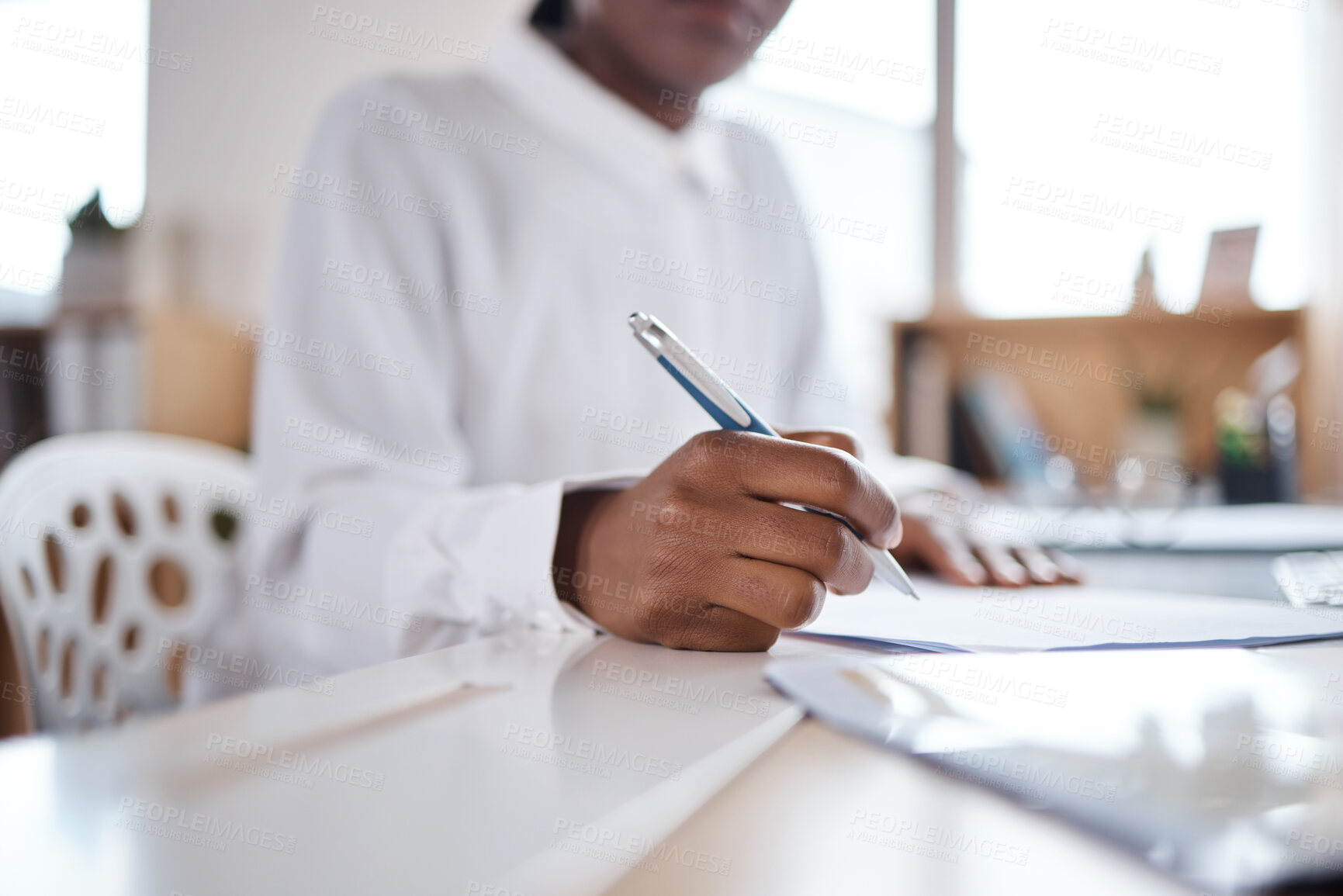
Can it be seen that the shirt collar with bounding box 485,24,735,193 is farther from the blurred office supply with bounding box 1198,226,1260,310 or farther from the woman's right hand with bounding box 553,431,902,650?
the blurred office supply with bounding box 1198,226,1260,310

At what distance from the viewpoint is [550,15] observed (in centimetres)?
117

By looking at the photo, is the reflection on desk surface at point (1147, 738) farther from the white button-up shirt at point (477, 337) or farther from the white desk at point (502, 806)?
the white button-up shirt at point (477, 337)

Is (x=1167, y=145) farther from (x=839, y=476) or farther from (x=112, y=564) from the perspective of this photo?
(x=112, y=564)

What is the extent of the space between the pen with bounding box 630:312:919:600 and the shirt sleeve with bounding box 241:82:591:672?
125 millimetres

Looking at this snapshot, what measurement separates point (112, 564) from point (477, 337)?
1.54ft

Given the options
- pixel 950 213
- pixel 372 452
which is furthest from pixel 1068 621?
pixel 950 213

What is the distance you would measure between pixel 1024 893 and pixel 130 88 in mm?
2978

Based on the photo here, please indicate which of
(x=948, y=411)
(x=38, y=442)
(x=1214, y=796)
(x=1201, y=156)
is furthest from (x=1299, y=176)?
(x=38, y=442)

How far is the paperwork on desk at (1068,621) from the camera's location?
0.42m

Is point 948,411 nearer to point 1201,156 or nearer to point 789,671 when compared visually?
point 1201,156

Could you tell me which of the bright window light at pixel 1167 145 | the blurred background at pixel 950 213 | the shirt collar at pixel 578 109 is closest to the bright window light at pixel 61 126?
the blurred background at pixel 950 213

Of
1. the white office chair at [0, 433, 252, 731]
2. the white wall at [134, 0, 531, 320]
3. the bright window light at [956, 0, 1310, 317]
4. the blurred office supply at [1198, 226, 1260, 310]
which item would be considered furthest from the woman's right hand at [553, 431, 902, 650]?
the white wall at [134, 0, 531, 320]

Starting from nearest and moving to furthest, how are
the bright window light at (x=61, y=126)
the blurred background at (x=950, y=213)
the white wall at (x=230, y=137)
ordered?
the blurred background at (x=950, y=213) → the bright window light at (x=61, y=126) → the white wall at (x=230, y=137)

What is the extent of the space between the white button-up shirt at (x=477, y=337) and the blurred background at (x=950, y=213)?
2.63 ft
